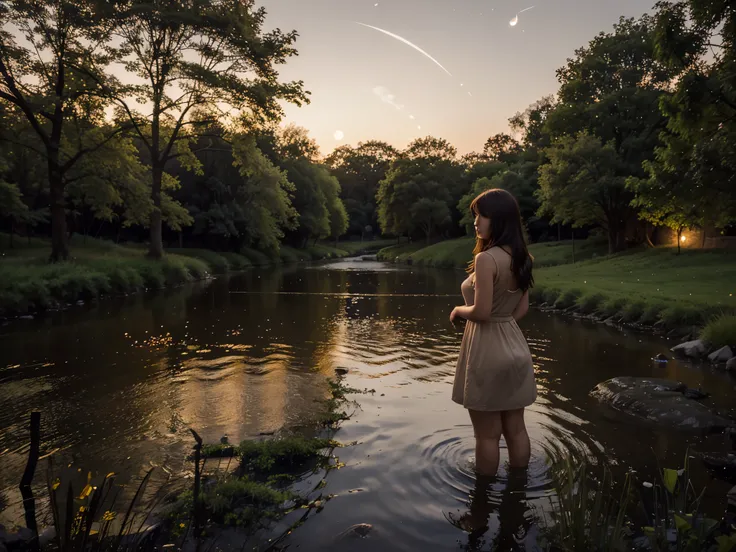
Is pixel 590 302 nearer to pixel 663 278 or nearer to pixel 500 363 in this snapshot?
pixel 663 278

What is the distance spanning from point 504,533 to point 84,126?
33.6 m

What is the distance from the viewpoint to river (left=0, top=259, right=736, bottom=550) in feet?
16.6

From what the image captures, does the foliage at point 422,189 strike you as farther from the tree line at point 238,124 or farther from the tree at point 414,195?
the tree line at point 238,124

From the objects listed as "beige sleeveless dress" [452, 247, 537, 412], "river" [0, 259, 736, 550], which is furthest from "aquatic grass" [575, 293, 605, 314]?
"beige sleeveless dress" [452, 247, 537, 412]

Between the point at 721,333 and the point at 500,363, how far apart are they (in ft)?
32.9

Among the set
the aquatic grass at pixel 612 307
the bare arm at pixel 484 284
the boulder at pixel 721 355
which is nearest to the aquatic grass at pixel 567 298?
the aquatic grass at pixel 612 307

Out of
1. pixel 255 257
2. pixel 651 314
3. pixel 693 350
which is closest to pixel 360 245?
pixel 255 257

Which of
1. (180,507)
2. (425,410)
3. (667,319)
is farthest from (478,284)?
(667,319)

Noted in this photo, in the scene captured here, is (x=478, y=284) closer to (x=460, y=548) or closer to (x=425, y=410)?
(x=460, y=548)

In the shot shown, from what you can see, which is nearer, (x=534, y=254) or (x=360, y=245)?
(x=534, y=254)

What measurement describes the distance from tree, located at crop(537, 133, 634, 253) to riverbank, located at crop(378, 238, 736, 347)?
3533mm

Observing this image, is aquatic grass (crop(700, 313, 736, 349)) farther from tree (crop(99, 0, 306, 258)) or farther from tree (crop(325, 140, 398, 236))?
tree (crop(325, 140, 398, 236))

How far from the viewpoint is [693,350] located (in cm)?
1205

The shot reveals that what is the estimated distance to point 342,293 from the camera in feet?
87.0
